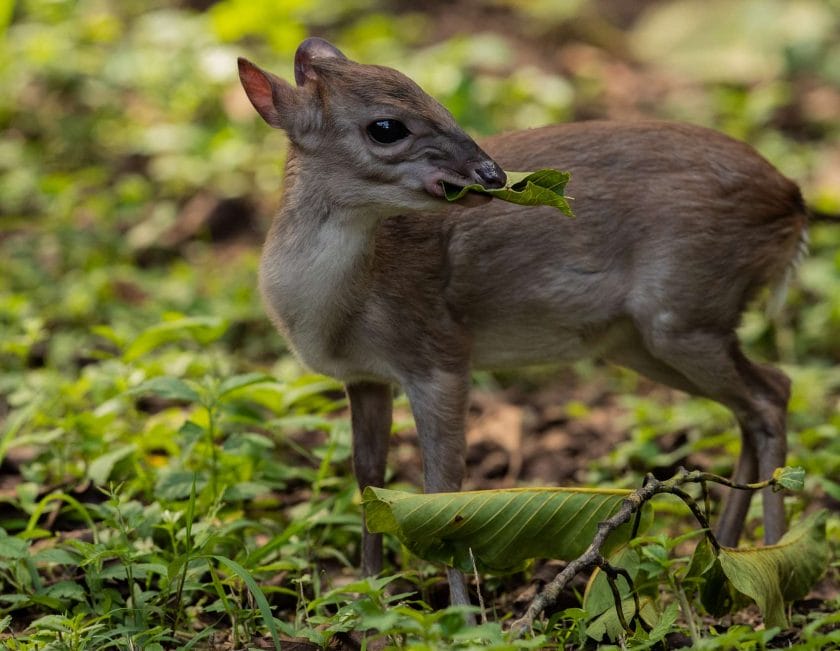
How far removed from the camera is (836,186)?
8.49 m

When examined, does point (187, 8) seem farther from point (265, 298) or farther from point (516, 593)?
point (516, 593)

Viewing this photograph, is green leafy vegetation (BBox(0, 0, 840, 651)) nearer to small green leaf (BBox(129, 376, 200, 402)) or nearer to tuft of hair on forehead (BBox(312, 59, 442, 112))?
small green leaf (BBox(129, 376, 200, 402))

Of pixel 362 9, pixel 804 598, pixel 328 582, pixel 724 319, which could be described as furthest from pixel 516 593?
pixel 362 9

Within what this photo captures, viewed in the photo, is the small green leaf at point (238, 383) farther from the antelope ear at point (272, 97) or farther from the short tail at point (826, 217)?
the short tail at point (826, 217)

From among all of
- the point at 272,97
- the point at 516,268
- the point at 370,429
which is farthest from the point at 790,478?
the point at 272,97

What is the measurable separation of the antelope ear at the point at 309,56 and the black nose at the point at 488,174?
28.7 inches

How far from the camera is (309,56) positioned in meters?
4.55

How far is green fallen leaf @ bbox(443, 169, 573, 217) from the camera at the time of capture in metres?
3.99

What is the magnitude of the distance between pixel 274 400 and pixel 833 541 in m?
2.26

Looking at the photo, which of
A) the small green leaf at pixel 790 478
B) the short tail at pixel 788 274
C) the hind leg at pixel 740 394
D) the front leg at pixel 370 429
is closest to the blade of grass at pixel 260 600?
the front leg at pixel 370 429

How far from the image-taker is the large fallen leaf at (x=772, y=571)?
3.89m

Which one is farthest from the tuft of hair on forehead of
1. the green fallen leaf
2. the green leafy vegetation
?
the green leafy vegetation

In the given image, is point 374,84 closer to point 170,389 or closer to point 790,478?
point 170,389

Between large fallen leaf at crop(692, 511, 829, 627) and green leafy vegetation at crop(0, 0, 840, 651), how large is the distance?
0.24ft
